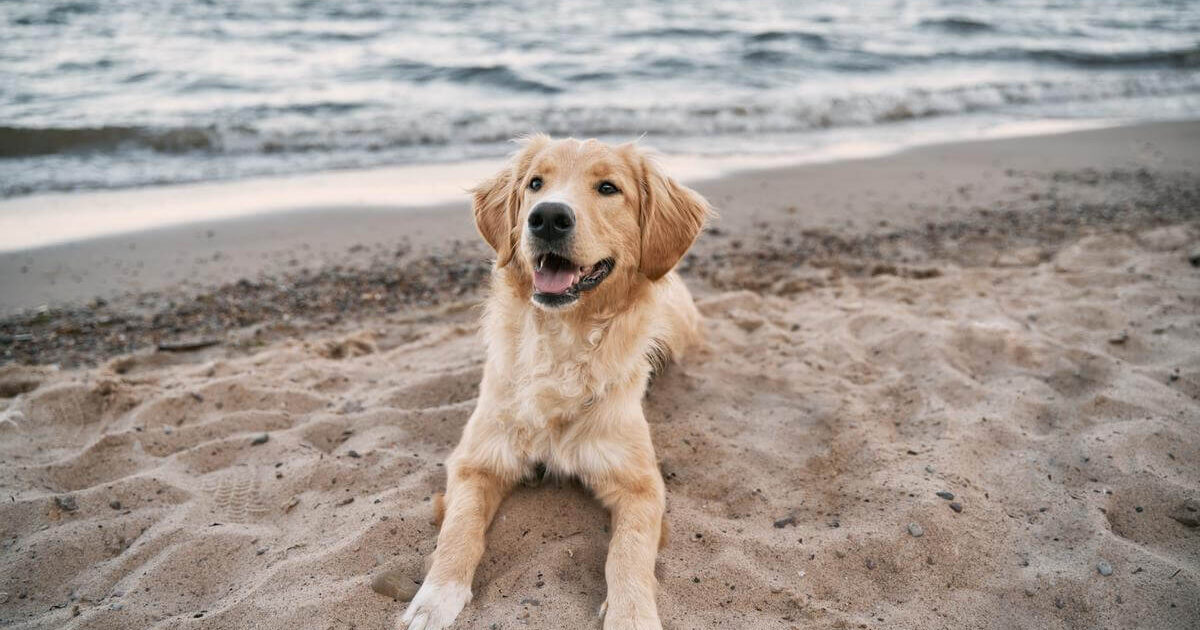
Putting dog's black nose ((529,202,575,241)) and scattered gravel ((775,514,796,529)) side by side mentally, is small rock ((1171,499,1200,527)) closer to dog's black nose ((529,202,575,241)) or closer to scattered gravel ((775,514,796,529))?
scattered gravel ((775,514,796,529))

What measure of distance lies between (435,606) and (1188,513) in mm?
3142

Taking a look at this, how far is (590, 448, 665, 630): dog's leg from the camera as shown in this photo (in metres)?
2.61

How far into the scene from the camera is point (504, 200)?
3789 millimetres

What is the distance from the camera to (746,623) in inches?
103

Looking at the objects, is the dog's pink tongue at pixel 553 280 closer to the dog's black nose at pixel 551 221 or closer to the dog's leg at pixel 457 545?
the dog's black nose at pixel 551 221

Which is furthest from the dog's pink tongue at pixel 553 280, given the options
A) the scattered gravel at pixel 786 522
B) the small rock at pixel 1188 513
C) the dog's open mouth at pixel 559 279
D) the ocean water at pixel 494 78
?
the ocean water at pixel 494 78

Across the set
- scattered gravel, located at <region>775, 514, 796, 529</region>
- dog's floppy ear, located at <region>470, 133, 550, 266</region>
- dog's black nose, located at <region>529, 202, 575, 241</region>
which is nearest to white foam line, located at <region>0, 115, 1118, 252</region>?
dog's floppy ear, located at <region>470, 133, 550, 266</region>

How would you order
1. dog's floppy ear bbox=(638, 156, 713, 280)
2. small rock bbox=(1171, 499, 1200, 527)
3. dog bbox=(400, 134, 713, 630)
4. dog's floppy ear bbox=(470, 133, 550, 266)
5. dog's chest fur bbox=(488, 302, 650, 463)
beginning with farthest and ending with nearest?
1. dog's floppy ear bbox=(470, 133, 550, 266)
2. dog's floppy ear bbox=(638, 156, 713, 280)
3. dog's chest fur bbox=(488, 302, 650, 463)
4. dog bbox=(400, 134, 713, 630)
5. small rock bbox=(1171, 499, 1200, 527)

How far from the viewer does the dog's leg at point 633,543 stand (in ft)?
8.56

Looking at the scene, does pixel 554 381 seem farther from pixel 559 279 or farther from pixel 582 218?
pixel 582 218

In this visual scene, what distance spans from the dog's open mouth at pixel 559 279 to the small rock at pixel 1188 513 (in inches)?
106

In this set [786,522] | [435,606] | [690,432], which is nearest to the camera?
[435,606]

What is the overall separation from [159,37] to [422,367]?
15.5m

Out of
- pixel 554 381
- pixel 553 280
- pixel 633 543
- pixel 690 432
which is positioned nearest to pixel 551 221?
pixel 553 280
